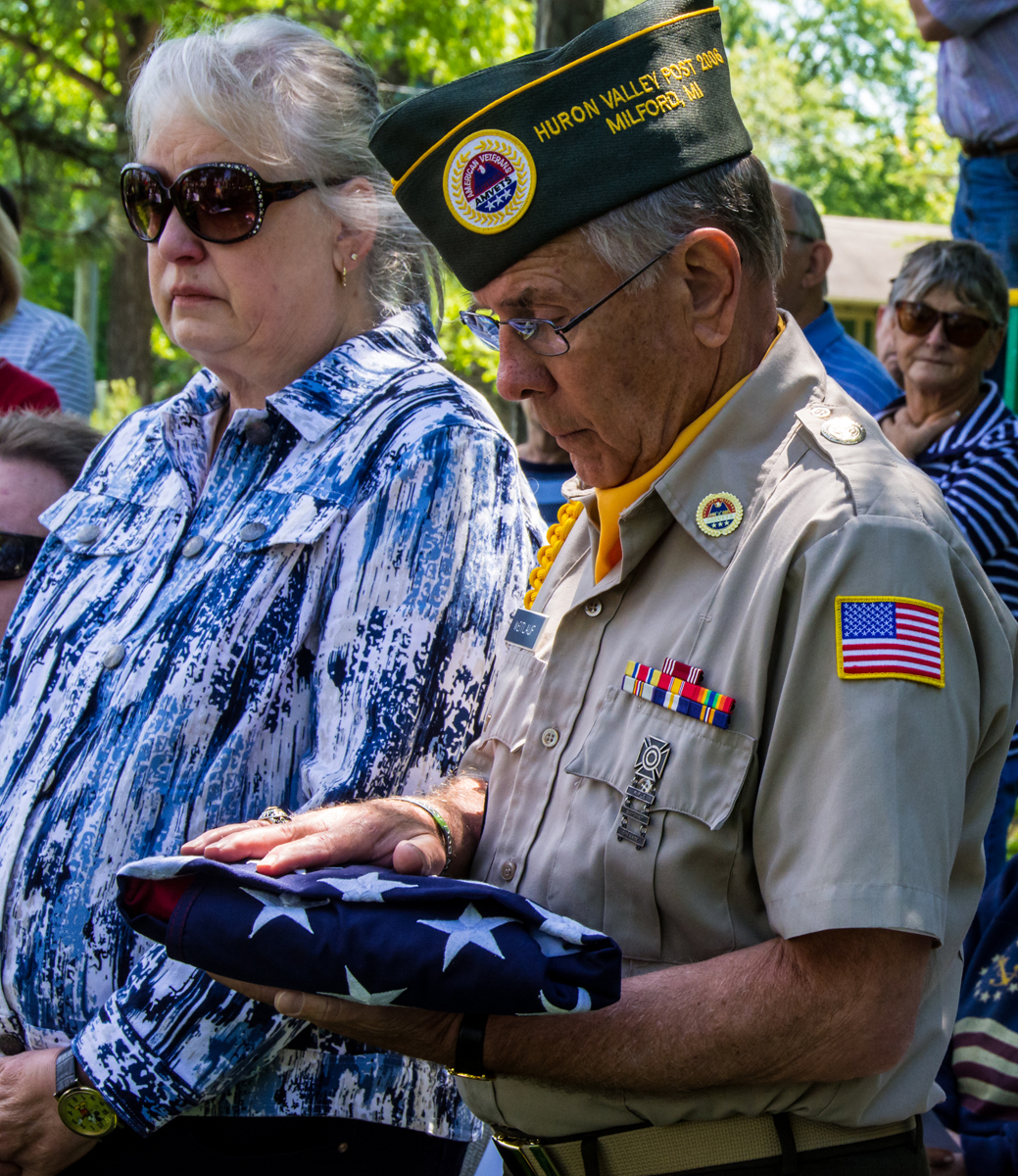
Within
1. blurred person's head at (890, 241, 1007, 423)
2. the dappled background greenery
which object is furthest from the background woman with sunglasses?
the dappled background greenery

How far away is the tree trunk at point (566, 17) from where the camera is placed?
479 centimetres

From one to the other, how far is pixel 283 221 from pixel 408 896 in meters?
1.26

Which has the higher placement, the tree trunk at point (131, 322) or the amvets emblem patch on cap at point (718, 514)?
the tree trunk at point (131, 322)

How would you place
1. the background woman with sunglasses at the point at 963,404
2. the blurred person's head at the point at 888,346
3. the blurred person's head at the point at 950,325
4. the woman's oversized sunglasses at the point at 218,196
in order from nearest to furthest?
the woman's oversized sunglasses at the point at 218,196
the background woman with sunglasses at the point at 963,404
the blurred person's head at the point at 950,325
the blurred person's head at the point at 888,346

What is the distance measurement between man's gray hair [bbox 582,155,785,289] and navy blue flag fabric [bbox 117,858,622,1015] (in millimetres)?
822

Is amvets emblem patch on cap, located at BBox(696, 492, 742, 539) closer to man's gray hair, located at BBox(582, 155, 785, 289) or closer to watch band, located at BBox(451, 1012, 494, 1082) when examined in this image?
man's gray hair, located at BBox(582, 155, 785, 289)

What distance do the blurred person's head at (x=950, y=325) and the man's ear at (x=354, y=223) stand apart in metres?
2.11

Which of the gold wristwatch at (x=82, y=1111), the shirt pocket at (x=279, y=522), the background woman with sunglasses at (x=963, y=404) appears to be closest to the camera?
the gold wristwatch at (x=82, y=1111)

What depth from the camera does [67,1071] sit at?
1.88 m

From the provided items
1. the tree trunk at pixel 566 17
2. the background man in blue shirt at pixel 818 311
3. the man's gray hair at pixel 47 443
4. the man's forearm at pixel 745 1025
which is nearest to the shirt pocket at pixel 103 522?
the man's gray hair at pixel 47 443

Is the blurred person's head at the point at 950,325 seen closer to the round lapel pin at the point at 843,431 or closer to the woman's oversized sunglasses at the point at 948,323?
the woman's oversized sunglasses at the point at 948,323

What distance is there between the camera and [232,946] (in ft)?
4.89

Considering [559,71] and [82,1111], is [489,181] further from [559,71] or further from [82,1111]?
[82,1111]

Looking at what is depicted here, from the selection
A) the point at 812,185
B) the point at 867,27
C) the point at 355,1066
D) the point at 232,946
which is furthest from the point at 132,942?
the point at 867,27
